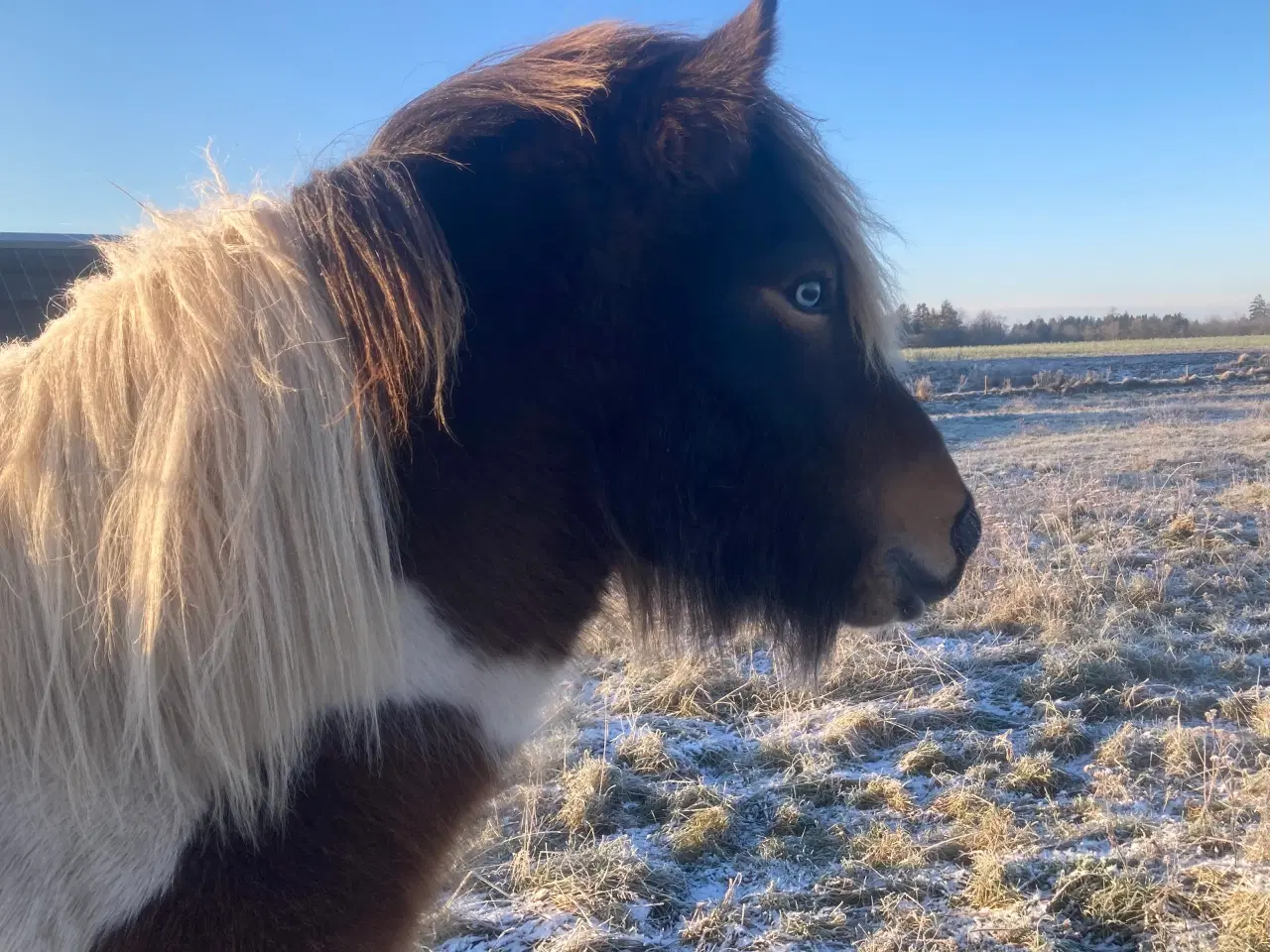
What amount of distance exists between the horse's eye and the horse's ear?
0.69 feet

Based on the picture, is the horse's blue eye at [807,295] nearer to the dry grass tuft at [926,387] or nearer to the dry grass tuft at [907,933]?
the dry grass tuft at [907,933]

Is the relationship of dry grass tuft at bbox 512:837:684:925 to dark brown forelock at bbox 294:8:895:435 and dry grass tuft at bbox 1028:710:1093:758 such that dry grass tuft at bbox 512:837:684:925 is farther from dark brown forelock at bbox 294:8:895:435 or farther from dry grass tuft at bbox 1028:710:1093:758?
dark brown forelock at bbox 294:8:895:435

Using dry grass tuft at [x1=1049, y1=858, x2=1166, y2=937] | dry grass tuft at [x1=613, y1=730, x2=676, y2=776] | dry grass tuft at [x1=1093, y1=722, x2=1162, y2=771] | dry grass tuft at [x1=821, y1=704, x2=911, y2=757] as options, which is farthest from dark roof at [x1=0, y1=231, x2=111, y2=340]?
dry grass tuft at [x1=1093, y1=722, x2=1162, y2=771]

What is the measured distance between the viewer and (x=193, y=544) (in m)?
0.90

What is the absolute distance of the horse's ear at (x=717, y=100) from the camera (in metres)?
1.13

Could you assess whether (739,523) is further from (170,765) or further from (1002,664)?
(1002,664)

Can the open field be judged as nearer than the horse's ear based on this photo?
No

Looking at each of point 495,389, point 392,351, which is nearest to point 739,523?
point 495,389

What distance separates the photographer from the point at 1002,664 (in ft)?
12.0

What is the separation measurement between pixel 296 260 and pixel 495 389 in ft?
0.98

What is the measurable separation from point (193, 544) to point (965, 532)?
3.99ft

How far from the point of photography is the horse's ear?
113cm

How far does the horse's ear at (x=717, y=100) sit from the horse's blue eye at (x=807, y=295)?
0.21m

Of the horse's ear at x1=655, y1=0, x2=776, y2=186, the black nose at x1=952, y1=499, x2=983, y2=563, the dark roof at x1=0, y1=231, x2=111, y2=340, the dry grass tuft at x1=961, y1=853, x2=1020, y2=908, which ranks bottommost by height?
the dry grass tuft at x1=961, y1=853, x2=1020, y2=908
